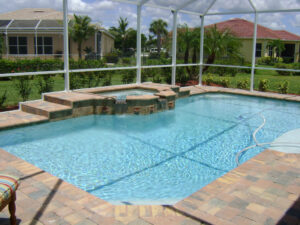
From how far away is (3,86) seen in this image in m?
10.4

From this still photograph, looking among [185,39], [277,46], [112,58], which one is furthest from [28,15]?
[277,46]

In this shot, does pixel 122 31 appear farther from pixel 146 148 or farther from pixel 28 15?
pixel 146 148

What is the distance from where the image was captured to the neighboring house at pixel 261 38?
1641cm

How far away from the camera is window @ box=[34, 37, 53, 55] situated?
1409cm

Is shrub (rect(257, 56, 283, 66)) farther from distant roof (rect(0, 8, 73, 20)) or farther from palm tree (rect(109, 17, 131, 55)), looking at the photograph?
palm tree (rect(109, 17, 131, 55))

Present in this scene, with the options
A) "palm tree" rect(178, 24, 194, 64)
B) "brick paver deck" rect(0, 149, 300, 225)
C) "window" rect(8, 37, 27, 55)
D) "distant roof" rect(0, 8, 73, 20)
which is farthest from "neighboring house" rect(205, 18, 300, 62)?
"brick paver deck" rect(0, 149, 300, 225)

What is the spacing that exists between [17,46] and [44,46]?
Answer: 1.60 meters

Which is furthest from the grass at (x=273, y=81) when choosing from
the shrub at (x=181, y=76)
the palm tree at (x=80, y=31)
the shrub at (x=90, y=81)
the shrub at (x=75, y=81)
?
the palm tree at (x=80, y=31)

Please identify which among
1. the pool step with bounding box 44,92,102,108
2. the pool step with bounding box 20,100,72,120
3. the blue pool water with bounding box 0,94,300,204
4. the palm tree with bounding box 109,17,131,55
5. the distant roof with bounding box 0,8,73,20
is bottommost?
the blue pool water with bounding box 0,94,300,204

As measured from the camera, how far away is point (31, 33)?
13.6 meters

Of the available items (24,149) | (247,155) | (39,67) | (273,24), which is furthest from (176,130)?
(273,24)

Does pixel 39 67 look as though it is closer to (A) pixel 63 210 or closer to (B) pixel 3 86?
(B) pixel 3 86

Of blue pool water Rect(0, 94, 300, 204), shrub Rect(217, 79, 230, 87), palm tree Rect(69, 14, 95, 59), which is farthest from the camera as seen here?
palm tree Rect(69, 14, 95, 59)

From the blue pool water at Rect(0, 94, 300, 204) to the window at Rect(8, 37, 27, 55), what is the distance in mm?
6530
